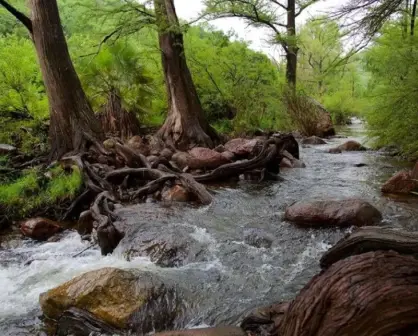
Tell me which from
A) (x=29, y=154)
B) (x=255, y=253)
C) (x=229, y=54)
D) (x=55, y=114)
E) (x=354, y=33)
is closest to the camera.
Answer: (x=255, y=253)

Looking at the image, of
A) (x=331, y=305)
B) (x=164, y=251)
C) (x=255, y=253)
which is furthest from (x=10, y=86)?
(x=331, y=305)

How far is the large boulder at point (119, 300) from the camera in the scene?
3.59 meters

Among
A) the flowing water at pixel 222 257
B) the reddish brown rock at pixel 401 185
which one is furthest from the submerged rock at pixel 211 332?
the reddish brown rock at pixel 401 185

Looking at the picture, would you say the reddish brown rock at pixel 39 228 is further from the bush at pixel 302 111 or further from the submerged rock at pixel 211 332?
the bush at pixel 302 111

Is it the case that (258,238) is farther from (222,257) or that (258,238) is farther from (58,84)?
(58,84)

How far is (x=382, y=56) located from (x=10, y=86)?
36.3 ft

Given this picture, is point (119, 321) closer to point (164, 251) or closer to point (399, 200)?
point (164, 251)

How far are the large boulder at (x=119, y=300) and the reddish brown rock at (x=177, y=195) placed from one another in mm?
3592

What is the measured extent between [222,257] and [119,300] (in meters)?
1.72

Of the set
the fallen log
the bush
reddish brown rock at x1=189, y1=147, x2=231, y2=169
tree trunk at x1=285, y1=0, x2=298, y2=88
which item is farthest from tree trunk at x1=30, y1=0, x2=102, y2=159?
tree trunk at x1=285, y1=0, x2=298, y2=88

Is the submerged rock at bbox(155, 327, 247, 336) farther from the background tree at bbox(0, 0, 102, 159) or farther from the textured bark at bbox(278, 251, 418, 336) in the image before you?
the background tree at bbox(0, 0, 102, 159)

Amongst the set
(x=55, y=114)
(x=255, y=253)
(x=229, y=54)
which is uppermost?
(x=229, y=54)

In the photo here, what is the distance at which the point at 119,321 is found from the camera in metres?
3.56

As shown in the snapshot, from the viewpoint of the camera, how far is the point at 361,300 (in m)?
2.20
